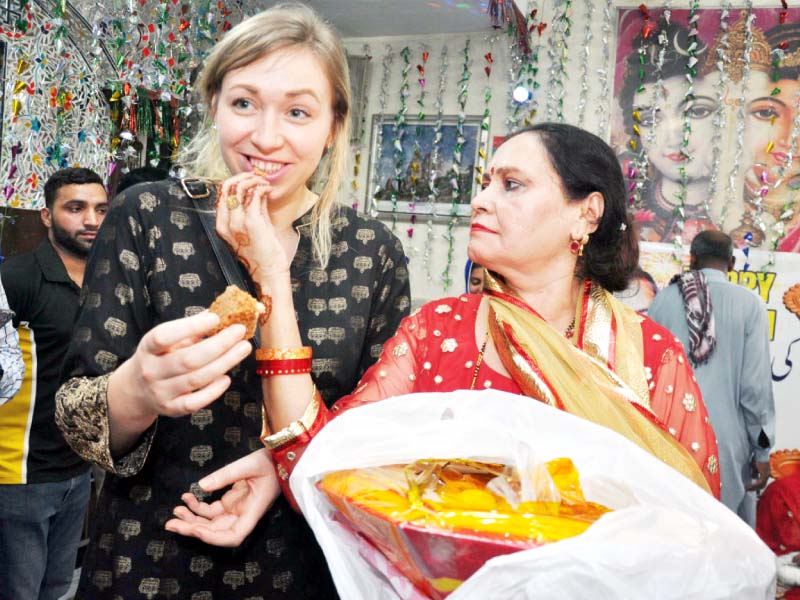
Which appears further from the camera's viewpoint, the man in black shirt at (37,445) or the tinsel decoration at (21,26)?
the tinsel decoration at (21,26)

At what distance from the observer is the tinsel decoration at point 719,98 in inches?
191

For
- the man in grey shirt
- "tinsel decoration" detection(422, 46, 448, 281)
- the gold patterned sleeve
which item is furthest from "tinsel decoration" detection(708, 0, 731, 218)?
the gold patterned sleeve

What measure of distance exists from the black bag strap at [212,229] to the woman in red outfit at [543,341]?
0.80 feet

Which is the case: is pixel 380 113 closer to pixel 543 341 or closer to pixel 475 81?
pixel 475 81

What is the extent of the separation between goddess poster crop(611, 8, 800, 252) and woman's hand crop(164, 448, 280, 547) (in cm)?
435

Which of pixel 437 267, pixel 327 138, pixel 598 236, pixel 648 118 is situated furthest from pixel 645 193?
pixel 327 138

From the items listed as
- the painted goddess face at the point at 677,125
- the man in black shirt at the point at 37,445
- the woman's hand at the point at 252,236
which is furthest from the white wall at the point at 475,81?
the woman's hand at the point at 252,236

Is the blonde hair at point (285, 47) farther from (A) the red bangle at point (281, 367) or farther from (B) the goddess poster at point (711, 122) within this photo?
(B) the goddess poster at point (711, 122)

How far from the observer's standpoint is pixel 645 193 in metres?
5.02

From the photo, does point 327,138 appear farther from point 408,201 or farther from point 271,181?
point 408,201

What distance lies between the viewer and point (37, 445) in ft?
9.71

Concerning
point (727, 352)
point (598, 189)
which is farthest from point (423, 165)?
point (598, 189)

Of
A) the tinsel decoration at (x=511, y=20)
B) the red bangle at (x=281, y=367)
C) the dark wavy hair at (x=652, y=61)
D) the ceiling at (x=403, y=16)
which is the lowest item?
the red bangle at (x=281, y=367)

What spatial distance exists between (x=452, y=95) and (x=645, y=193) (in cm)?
163
